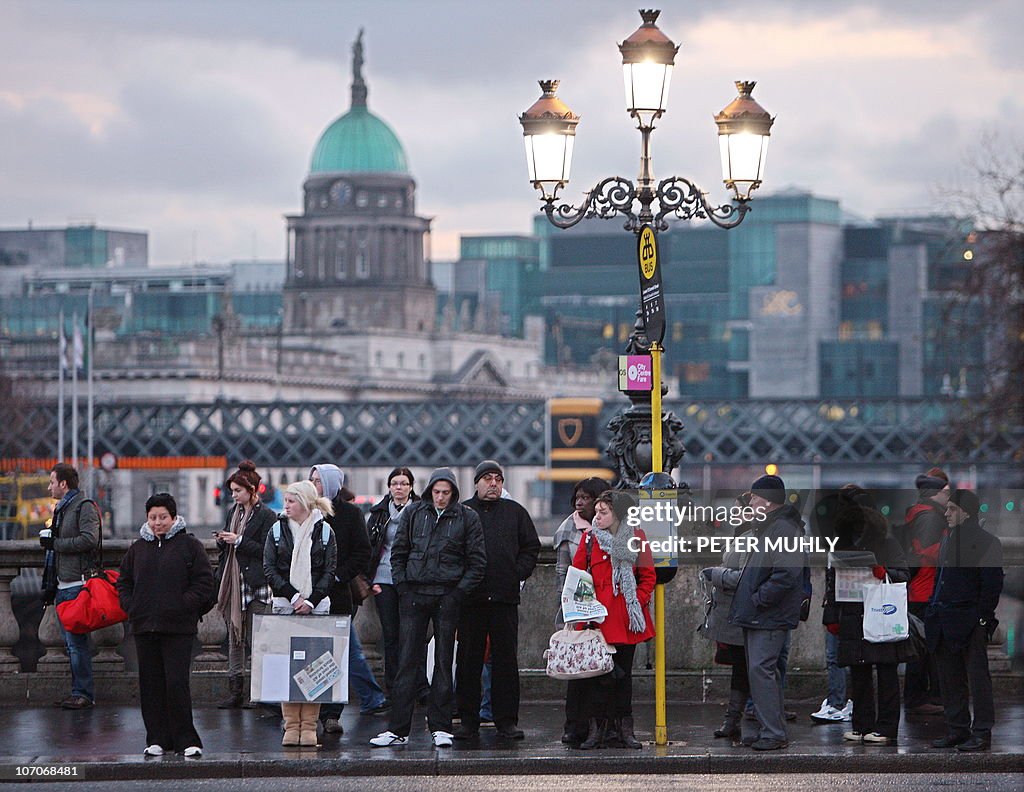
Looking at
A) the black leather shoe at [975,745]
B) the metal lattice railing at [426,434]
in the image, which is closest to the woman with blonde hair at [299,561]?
the black leather shoe at [975,745]

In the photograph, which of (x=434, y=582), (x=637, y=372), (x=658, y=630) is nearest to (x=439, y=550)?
(x=434, y=582)

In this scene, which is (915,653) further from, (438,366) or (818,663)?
(438,366)

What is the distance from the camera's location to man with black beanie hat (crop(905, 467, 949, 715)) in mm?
18516

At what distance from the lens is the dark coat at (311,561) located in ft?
57.7

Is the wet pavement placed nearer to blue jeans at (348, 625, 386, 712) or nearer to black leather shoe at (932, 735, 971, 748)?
black leather shoe at (932, 735, 971, 748)

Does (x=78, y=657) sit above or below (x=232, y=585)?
below

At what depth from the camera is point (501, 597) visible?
17859mm

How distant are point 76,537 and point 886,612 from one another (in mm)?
6112

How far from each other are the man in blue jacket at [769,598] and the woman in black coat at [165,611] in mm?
3722

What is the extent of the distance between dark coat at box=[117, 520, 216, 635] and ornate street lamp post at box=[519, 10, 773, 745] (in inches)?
160

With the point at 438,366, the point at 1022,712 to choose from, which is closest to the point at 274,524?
the point at 1022,712

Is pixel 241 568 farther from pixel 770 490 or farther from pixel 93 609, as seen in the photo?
pixel 770 490

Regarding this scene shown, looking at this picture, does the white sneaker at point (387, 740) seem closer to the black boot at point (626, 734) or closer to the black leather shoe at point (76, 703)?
the black boot at point (626, 734)

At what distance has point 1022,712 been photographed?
1914 centimetres
